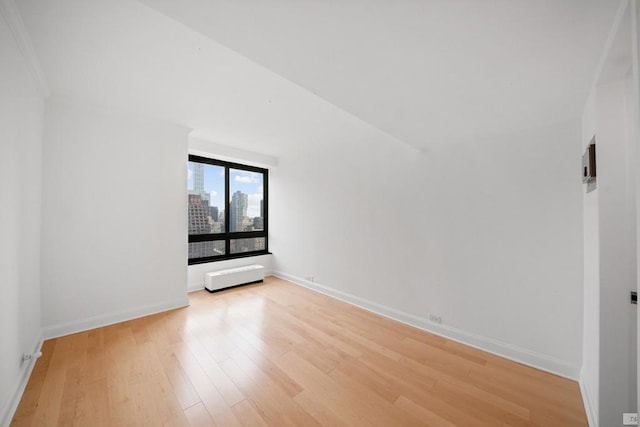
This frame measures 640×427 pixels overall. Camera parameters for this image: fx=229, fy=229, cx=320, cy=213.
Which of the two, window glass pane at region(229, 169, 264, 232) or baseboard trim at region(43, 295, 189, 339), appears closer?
baseboard trim at region(43, 295, 189, 339)

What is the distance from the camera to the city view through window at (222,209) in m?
4.33

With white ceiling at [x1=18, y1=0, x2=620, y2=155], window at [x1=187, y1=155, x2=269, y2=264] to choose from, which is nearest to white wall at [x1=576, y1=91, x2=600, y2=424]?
white ceiling at [x1=18, y1=0, x2=620, y2=155]

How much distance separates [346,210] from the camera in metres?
3.82

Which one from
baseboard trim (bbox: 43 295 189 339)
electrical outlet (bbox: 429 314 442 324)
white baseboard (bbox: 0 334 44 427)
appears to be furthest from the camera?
electrical outlet (bbox: 429 314 442 324)

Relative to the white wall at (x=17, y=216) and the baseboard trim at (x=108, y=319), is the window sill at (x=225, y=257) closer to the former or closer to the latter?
the baseboard trim at (x=108, y=319)

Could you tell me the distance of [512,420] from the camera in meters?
1.61

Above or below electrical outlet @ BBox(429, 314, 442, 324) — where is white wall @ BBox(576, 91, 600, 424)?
above

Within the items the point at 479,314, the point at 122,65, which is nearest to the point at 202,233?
the point at 122,65

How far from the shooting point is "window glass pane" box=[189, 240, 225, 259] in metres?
4.28

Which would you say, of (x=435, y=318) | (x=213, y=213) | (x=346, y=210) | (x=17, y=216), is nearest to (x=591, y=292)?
(x=435, y=318)

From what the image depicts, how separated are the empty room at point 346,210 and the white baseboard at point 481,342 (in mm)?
20

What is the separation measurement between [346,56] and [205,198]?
400 cm

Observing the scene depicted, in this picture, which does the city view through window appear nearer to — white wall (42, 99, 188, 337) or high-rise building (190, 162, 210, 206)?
high-rise building (190, 162, 210, 206)

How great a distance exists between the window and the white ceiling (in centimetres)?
197
